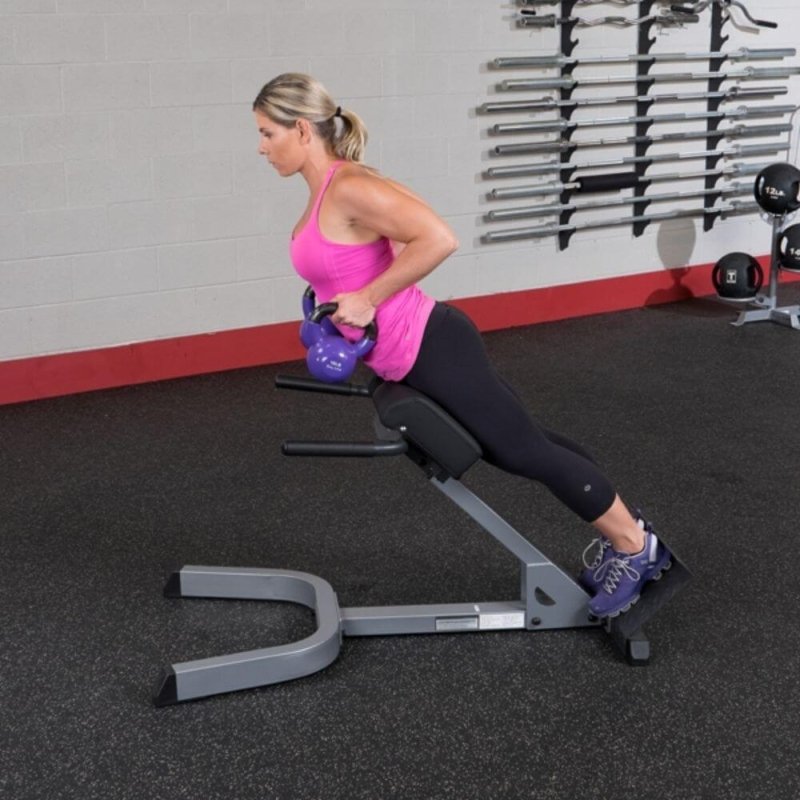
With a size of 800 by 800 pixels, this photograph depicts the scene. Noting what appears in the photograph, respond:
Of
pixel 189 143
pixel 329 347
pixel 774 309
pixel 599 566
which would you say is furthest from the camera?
pixel 774 309

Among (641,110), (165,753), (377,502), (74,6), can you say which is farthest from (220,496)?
(641,110)

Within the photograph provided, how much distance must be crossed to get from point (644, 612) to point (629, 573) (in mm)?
94

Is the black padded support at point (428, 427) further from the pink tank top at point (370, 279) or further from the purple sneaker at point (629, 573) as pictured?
the purple sneaker at point (629, 573)

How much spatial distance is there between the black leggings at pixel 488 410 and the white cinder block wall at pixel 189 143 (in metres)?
2.57

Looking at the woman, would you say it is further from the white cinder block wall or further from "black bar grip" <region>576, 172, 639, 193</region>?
"black bar grip" <region>576, 172, 639, 193</region>

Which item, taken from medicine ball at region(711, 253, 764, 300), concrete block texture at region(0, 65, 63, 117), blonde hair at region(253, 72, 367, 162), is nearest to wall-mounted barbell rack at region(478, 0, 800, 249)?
medicine ball at region(711, 253, 764, 300)

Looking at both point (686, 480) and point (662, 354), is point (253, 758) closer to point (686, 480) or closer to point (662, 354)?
point (686, 480)

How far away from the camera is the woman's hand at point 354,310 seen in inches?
87.2

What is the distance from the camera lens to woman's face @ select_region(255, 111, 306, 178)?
91.6 inches

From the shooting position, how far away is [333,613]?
2531 millimetres

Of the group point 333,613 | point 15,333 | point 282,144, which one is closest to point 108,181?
point 15,333

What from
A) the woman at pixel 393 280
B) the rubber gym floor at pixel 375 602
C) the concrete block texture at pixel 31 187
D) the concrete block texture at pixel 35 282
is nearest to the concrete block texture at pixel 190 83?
the concrete block texture at pixel 31 187

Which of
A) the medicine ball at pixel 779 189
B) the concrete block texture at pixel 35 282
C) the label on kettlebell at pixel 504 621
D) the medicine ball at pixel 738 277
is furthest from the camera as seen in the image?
the medicine ball at pixel 738 277

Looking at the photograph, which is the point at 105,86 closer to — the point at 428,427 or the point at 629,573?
the point at 428,427
